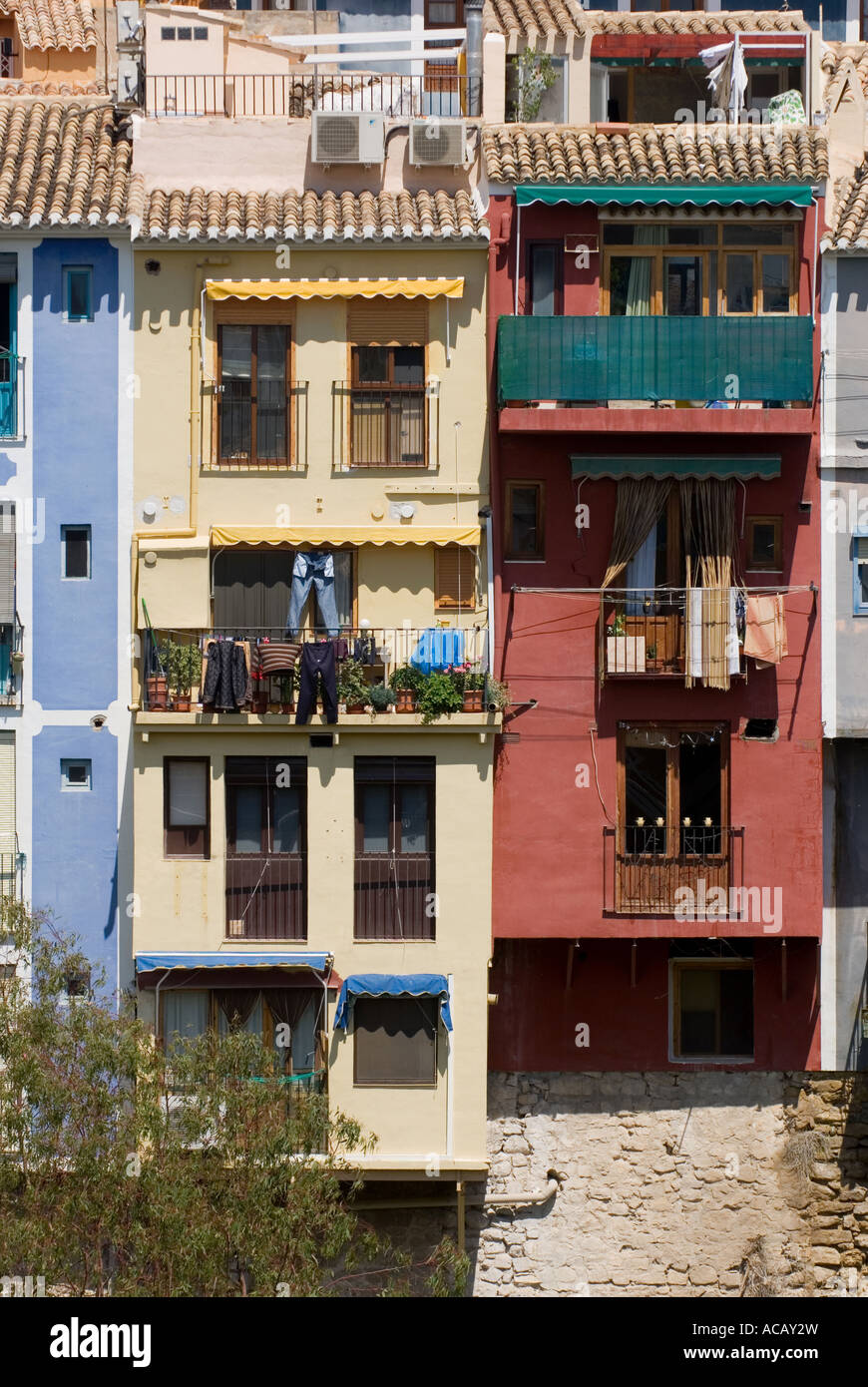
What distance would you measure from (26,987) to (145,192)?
39.9 ft

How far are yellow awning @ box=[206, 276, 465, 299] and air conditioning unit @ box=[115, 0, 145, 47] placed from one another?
15.4 ft

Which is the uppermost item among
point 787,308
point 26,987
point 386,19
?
point 386,19

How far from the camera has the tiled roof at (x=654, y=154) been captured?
Answer: 1297 inches

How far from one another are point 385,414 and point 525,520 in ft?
8.75

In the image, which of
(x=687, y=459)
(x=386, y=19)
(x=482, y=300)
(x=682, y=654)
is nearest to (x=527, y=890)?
(x=682, y=654)

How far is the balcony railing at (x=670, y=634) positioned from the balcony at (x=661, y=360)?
8.72 ft

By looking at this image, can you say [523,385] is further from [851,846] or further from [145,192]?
[851,846]

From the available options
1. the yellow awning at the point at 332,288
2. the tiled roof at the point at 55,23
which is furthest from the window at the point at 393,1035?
the tiled roof at the point at 55,23

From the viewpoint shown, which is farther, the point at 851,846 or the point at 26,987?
the point at 851,846

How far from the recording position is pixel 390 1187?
3291 centimetres

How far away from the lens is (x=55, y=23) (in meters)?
38.6

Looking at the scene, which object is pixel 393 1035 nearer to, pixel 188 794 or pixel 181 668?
pixel 188 794

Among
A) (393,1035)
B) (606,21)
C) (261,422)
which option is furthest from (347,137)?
(393,1035)

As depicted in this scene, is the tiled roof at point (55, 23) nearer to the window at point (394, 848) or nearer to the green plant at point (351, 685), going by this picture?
the green plant at point (351, 685)
